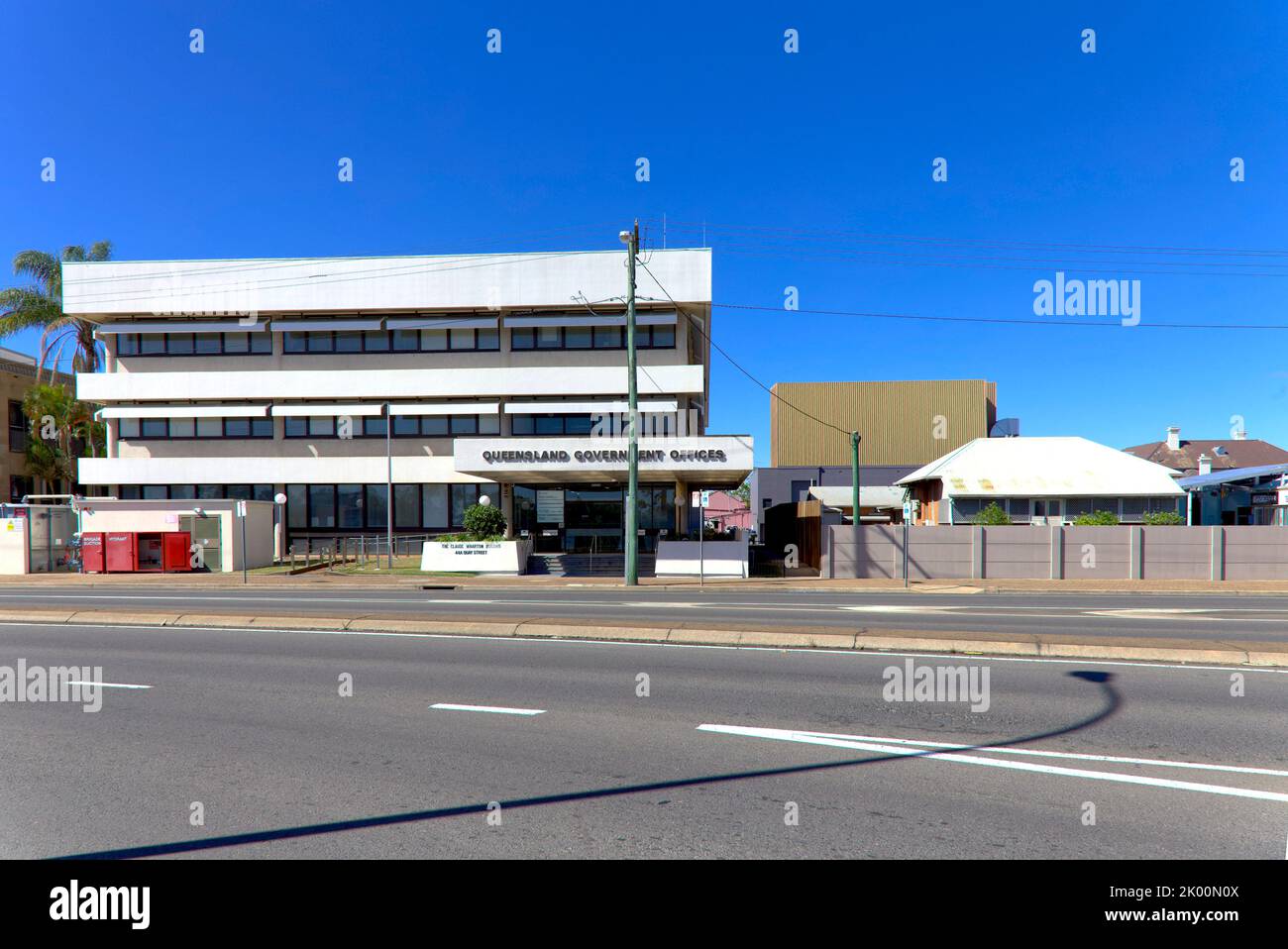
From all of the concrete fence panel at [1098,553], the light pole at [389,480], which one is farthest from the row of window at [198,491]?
the concrete fence panel at [1098,553]

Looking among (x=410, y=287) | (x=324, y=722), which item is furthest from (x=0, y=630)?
(x=410, y=287)

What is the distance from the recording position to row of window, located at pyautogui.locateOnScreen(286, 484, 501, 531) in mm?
35531

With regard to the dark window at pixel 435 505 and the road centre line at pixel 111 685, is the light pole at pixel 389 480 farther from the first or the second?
the road centre line at pixel 111 685

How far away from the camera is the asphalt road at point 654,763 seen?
A: 14.3 ft

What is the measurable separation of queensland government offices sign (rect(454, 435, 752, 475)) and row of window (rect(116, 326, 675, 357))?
1004 cm

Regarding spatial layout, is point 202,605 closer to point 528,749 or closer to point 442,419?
point 528,749

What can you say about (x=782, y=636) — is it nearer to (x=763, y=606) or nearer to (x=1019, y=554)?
(x=763, y=606)

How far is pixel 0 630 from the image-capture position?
1294 centimetres

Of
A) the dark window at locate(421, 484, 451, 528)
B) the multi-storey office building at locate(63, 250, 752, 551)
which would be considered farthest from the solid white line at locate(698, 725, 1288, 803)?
the dark window at locate(421, 484, 451, 528)

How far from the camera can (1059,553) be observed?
24172 millimetres

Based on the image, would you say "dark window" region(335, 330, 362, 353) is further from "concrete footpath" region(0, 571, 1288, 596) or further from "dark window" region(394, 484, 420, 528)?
"concrete footpath" region(0, 571, 1288, 596)

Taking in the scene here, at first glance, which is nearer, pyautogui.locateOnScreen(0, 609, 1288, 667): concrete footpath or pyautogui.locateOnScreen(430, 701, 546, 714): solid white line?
pyautogui.locateOnScreen(430, 701, 546, 714): solid white line

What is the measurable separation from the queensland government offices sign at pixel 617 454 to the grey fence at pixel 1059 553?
4.29 meters

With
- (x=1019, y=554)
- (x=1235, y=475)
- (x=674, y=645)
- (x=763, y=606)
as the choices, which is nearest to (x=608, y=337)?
(x=1019, y=554)
